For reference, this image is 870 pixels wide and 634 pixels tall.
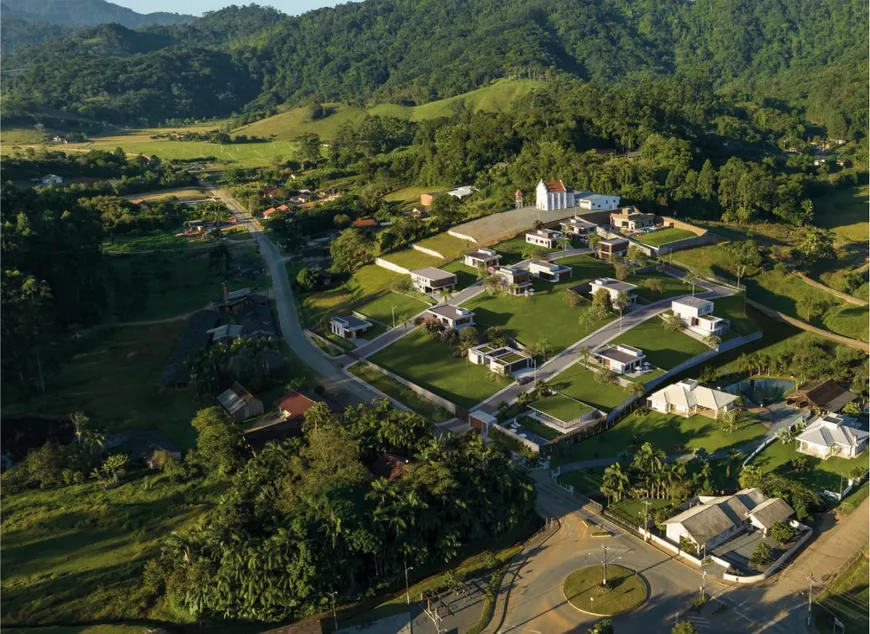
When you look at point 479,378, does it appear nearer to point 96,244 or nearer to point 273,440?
point 273,440

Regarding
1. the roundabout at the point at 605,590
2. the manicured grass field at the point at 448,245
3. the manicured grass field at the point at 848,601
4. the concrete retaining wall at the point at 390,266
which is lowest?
the manicured grass field at the point at 848,601

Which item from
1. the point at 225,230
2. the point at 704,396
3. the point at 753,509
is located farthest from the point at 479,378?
the point at 225,230

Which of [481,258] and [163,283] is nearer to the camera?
[481,258]

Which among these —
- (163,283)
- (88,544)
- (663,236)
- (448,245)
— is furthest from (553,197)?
(88,544)

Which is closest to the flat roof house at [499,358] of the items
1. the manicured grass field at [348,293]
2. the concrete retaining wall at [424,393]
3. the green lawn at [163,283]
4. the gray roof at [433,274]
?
the concrete retaining wall at [424,393]

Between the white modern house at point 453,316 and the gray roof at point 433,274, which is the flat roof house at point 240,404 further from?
the gray roof at point 433,274

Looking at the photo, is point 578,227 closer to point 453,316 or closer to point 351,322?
point 453,316

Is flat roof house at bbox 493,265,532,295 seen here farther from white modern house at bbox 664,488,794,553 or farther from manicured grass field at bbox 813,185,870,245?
manicured grass field at bbox 813,185,870,245
